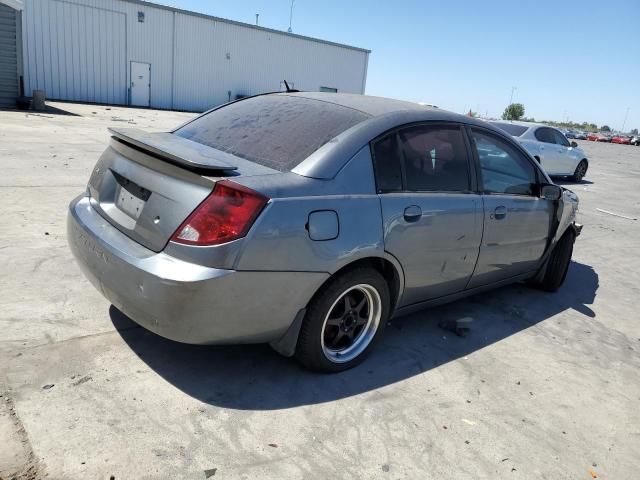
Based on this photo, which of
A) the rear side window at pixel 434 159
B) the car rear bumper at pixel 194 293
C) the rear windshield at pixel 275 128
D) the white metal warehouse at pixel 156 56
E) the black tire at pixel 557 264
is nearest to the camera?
the car rear bumper at pixel 194 293

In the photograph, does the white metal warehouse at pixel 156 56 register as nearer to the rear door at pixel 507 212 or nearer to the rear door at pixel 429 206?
the rear door at pixel 507 212

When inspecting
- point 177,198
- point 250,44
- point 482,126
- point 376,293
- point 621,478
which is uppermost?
point 250,44

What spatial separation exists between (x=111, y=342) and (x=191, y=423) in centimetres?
97

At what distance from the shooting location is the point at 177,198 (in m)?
2.73

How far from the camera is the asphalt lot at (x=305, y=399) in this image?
2.45 m

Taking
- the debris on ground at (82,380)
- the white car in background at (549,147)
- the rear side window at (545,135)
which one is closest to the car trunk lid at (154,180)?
the debris on ground at (82,380)

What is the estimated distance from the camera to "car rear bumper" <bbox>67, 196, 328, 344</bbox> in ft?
8.42

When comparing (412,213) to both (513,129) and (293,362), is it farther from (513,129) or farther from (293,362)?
(513,129)

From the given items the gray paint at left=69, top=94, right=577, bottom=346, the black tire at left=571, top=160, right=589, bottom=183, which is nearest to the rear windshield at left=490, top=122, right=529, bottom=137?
the black tire at left=571, top=160, right=589, bottom=183

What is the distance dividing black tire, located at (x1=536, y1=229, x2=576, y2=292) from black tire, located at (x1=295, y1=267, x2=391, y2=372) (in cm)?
250

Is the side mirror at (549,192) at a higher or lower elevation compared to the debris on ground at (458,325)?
higher

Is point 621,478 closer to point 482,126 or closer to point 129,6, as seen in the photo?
point 482,126

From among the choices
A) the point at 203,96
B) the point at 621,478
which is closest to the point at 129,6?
the point at 203,96

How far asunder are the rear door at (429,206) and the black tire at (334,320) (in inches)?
8.8
